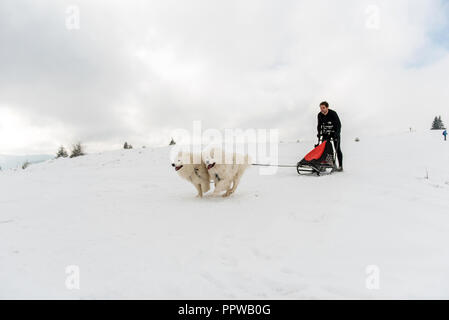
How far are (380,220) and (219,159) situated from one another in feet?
9.41

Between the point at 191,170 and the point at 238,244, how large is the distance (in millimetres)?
2642

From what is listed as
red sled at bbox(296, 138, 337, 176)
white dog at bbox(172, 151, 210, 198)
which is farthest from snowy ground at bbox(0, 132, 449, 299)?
red sled at bbox(296, 138, 337, 176)

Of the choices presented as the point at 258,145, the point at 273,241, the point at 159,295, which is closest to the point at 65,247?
the point at 159,295

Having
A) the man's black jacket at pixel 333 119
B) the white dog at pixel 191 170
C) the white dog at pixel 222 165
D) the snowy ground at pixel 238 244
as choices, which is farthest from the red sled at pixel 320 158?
the white dog at pixel 191 170

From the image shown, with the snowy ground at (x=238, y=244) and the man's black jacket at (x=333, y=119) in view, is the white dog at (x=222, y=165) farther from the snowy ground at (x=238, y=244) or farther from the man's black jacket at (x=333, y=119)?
the man's black jacket at (x=333, y=119)

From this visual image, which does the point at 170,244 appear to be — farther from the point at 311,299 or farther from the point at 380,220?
the point at 380,220

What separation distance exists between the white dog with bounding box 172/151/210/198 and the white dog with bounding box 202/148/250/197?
0.26 meters

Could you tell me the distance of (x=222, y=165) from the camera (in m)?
5.14

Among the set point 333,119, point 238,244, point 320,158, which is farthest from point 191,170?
point 333,119

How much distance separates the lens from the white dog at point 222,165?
5.03 m
